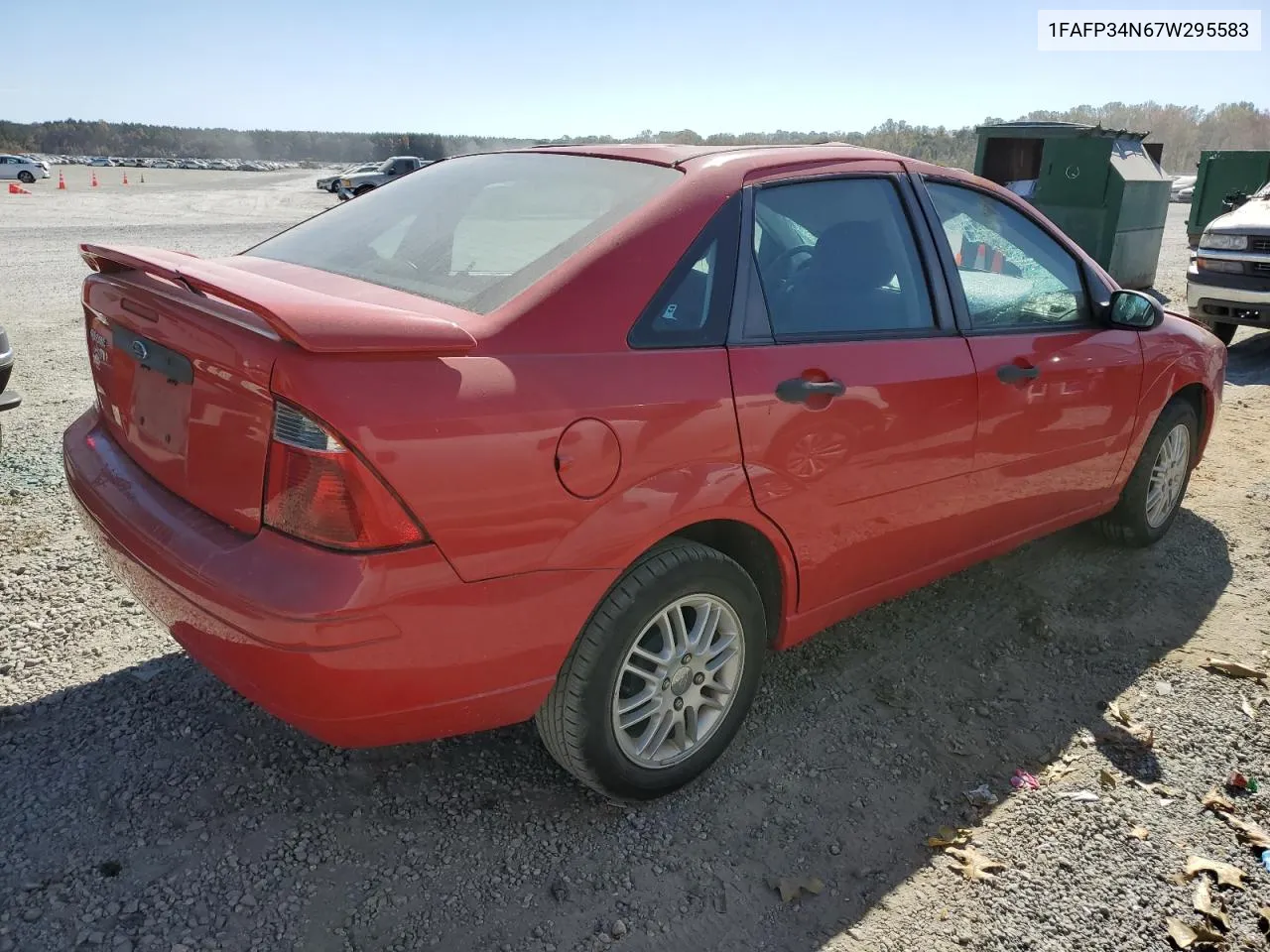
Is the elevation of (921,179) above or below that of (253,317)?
above

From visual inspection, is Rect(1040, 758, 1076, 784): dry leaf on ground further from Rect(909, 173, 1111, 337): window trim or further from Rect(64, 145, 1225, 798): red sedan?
Rect(909, 173, 1111, 337): window trim

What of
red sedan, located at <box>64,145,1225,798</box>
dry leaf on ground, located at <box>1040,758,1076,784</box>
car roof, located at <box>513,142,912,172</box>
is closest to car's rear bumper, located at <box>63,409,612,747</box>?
red sedan, located at <box>64,145,1225,798</box>

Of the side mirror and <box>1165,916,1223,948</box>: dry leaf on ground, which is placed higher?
the side mirror

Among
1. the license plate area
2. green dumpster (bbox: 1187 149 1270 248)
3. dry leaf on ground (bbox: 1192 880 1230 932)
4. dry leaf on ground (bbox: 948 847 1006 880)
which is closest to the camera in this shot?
the license plate area

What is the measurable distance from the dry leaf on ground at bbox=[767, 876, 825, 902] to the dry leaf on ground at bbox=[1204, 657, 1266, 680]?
2.03 metres

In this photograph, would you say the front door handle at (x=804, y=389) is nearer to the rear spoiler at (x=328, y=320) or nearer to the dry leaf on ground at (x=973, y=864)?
the rear spoiler at (x=328, y=320)

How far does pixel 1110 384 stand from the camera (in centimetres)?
380

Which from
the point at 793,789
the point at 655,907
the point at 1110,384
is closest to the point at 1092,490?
the point at 1110,384

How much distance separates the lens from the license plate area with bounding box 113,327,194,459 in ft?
7.63

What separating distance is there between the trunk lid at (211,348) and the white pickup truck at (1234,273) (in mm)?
8948

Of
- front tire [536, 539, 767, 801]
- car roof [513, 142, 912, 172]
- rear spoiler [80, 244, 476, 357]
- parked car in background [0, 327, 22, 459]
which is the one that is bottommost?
front tire [536, 539, 767, 801]

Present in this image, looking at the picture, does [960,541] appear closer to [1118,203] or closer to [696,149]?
[696,149]

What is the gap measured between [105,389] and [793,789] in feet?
7.51

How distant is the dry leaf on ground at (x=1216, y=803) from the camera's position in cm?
286
